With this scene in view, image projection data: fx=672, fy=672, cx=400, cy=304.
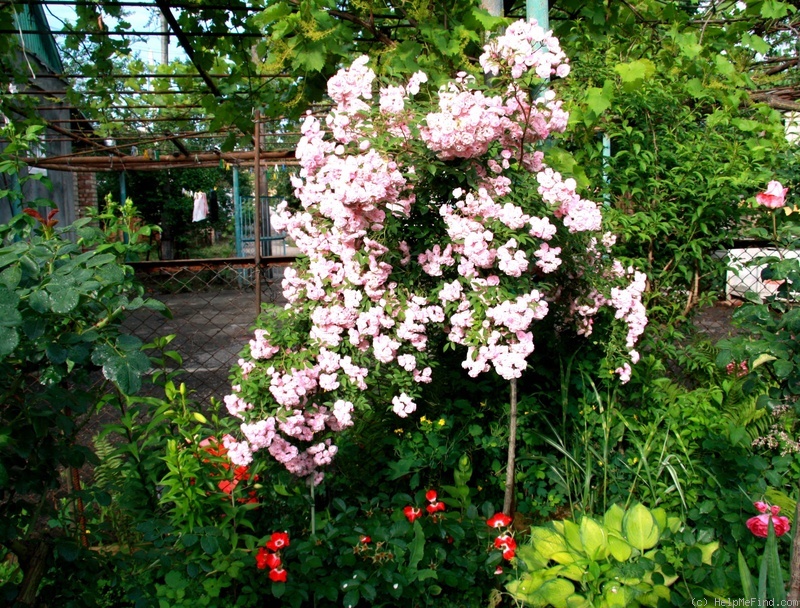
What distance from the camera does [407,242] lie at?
2.40 meters

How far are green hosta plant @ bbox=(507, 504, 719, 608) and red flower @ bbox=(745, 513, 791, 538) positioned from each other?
17 centimetres

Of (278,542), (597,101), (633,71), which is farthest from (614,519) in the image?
(633,71)

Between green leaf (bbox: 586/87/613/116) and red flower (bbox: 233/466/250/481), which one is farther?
green leaf (bbox: 586/87/613/116)

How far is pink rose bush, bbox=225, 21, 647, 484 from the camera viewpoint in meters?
2.06

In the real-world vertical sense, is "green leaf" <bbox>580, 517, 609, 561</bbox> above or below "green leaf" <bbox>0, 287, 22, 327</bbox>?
below

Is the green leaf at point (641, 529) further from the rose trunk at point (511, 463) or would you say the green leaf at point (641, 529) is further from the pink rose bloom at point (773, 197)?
the pink rose bloom at point (773, 197)

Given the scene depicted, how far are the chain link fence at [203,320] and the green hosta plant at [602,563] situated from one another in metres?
1.45

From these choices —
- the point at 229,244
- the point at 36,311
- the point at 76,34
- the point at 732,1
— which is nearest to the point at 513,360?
the point at 36,311

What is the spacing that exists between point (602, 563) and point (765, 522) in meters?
0.51

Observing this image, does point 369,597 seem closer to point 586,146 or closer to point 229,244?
point 586,146

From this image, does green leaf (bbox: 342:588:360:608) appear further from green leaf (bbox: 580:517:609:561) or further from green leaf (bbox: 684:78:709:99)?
green leaf (bbox: 684:78:709:99)

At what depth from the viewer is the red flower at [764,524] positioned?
2027 mm

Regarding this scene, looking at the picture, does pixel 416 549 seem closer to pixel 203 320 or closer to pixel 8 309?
pixel 8 309

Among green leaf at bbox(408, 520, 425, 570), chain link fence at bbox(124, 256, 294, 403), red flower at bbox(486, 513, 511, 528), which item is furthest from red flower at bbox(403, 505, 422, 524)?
chain link fence at bbox(124, 256, 294, 403)
